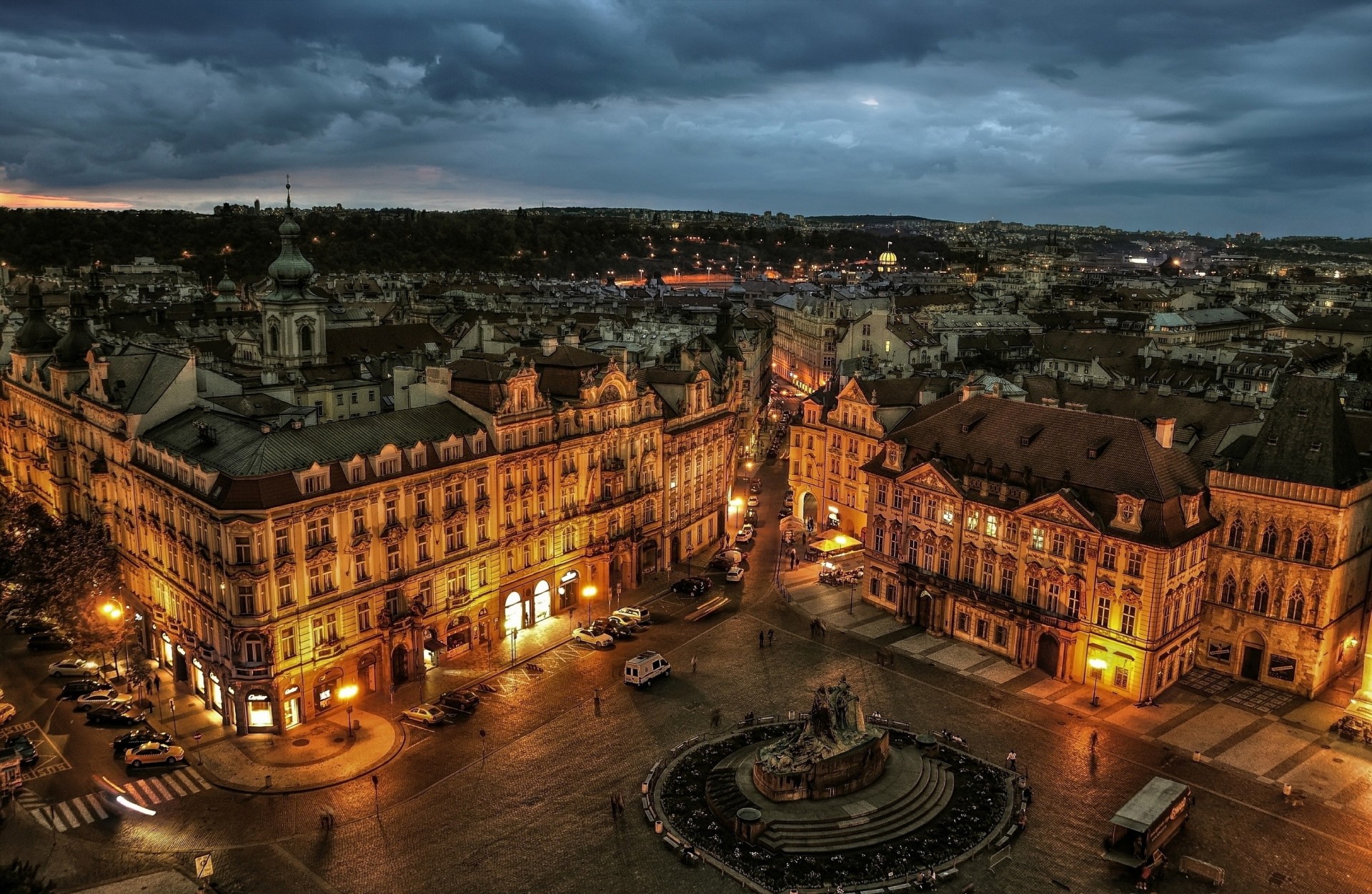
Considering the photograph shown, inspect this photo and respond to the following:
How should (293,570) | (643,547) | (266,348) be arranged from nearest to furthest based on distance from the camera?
1. (293,570)
2. (643,547)
3. (266,348)

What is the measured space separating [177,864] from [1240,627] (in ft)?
224

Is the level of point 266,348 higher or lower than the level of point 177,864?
higher

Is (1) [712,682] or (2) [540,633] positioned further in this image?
(2) [540,633]

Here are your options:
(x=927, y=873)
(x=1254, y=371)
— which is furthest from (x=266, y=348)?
(x=1254, y=371)

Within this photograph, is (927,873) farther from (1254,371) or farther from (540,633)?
(1254,371)

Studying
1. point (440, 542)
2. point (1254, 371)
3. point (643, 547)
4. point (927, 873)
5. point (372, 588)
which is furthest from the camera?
point (1254, 371)

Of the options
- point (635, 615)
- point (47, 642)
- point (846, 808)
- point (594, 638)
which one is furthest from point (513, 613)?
point (846, 808)

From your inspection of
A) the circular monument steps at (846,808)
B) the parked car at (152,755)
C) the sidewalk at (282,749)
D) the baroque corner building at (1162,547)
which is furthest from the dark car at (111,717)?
the baroque corner building at (1162,547)

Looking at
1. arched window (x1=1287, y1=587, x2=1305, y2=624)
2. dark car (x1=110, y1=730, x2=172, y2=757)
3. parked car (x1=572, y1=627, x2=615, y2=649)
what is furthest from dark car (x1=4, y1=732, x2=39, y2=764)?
arched window (x1=1287, y1=587, x2=1305, y2=624)

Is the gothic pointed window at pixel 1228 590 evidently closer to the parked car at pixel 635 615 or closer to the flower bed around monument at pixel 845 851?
the flower bed around monument at pixel 845 851

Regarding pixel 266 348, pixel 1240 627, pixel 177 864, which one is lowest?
pixel 177 864

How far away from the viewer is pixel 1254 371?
13500cm

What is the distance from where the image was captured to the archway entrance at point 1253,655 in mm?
72312

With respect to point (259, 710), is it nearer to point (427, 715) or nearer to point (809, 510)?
point (427, 715)
